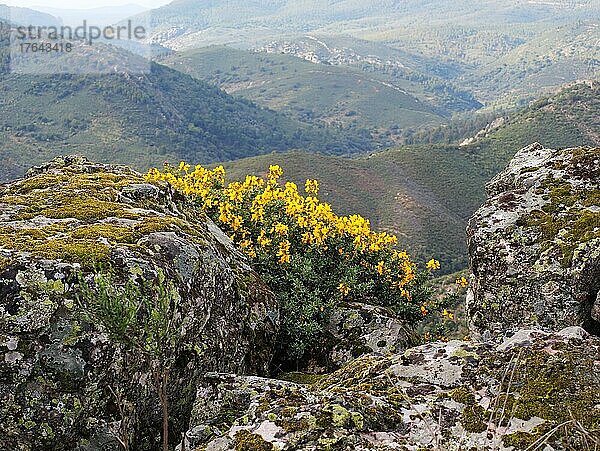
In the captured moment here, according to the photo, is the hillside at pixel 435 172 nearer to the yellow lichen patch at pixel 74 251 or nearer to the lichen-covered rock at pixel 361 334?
the lichen-covered rock at pixel 361 334

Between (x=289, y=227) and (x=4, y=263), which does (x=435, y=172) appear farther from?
(x=4, y=263)

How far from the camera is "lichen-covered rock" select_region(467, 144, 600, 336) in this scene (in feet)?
23.3

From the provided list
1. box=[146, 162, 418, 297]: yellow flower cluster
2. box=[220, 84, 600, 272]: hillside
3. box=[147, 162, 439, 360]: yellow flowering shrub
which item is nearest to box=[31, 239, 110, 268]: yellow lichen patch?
box=[147, 162, 439, 360]: yellow flowering shrub

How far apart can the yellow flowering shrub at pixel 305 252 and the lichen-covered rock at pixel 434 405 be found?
4.30m

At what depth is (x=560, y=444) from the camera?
396 centimetres

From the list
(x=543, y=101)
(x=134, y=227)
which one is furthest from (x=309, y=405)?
(x=543, y=101)

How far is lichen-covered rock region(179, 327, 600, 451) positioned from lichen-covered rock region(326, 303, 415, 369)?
4.03m

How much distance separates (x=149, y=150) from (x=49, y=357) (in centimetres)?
16893

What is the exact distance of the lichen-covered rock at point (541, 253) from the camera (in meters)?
7.11

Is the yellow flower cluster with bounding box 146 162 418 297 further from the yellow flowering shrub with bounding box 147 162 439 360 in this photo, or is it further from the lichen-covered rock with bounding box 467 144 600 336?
the lichen-covered rock with bounding box 467 144 600 336

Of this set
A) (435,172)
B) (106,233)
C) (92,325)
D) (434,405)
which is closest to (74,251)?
(106,233)

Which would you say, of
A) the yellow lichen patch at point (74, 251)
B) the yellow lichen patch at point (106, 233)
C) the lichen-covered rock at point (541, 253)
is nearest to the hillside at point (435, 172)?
the lichen-covered rock at point (541, 253)

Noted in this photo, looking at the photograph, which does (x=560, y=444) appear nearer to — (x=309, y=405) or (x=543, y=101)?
(x=309, y=405)

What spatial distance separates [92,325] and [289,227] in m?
6.59
